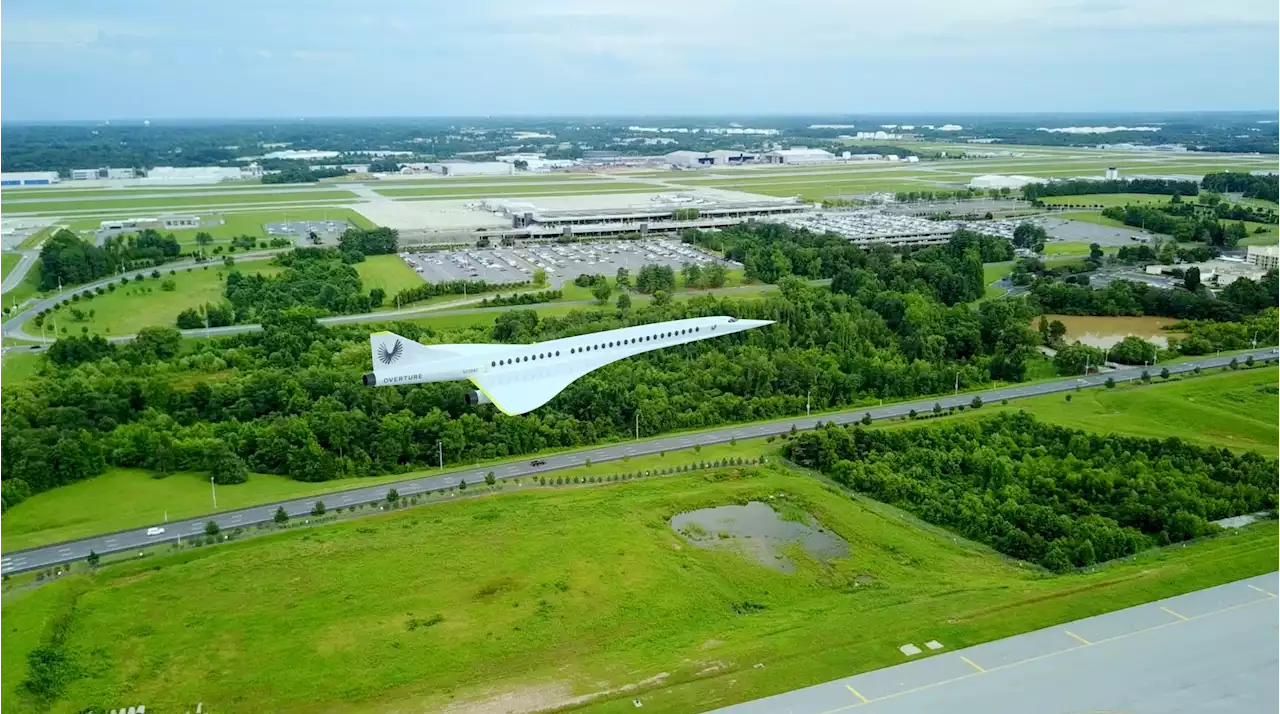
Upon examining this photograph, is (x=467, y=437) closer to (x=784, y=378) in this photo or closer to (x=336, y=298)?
(x=784, y=378)

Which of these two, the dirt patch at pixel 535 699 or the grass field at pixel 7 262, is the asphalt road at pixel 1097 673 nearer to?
the dirt patch at pixel 535 699

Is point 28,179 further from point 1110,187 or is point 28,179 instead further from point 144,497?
point 1110,187

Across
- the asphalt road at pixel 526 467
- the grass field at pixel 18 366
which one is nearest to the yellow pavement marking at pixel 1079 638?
the asphalt road at pixel 526 467

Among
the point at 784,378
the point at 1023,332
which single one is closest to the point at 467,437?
the point at 784,378

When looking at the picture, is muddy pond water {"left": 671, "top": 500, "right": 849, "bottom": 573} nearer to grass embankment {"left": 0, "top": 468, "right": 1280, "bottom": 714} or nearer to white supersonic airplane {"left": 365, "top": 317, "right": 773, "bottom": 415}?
grass embankment {"left": 0, "top": 468, "right": 1280, "bottom": 714}

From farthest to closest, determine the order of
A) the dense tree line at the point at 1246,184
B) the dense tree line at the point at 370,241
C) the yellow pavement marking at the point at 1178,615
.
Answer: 1. the dense tree line at the point at 1246,184
2. the dense tree line at the point at 370,241
3. the yellow pavement marking at the point at 1178,615

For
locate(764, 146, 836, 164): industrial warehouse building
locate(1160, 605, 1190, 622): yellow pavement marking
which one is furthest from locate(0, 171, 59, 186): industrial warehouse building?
locate(1160, 605, 1190, 622): yellow pavement marking

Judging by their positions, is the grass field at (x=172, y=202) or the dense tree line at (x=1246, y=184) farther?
the dense tree line at (x=1246, y=184)
